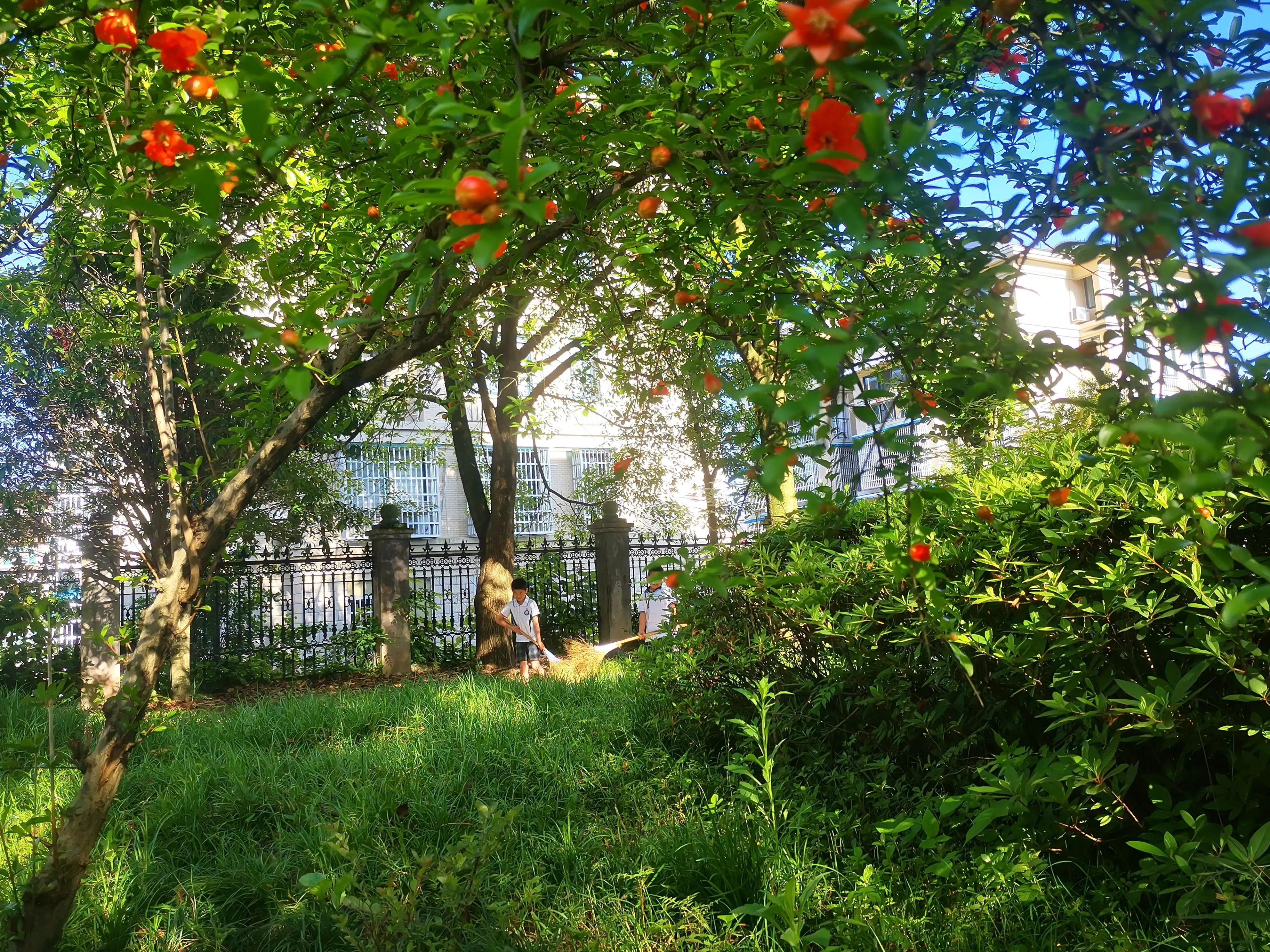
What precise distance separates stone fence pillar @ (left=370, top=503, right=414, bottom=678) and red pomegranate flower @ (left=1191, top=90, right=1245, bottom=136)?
31.4 feet

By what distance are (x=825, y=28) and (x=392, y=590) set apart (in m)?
9.58

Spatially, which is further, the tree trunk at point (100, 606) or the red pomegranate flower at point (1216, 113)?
the tree trunk at point (100, 606)

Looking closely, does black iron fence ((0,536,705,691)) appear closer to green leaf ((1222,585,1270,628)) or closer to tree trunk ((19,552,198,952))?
tree trunk ((19,552,198,952))

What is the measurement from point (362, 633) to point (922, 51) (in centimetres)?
929

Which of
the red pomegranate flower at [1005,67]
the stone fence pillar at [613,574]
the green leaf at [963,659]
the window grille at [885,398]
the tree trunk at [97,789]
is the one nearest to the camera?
the window grille at [885,398]

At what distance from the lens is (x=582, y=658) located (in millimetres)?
9922

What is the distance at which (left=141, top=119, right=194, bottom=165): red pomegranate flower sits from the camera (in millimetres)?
1932

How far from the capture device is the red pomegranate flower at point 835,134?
1301 millimetres

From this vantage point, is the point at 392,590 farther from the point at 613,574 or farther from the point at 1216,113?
the point at 1216,113

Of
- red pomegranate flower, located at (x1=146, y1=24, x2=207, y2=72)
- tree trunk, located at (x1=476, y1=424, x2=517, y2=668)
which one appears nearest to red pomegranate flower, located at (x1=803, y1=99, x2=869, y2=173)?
red pomegranate flower, located at (x1=146, y1=24, x2=207, y2=72)

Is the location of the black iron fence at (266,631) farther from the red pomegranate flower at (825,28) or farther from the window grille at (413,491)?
the red pomegranate flower at (825,28)

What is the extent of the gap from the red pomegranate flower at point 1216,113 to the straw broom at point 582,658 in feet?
21.6

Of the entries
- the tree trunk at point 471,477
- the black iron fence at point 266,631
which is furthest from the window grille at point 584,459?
the black iron fence at point 266,631

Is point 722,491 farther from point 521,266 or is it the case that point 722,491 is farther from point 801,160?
point 801,160
